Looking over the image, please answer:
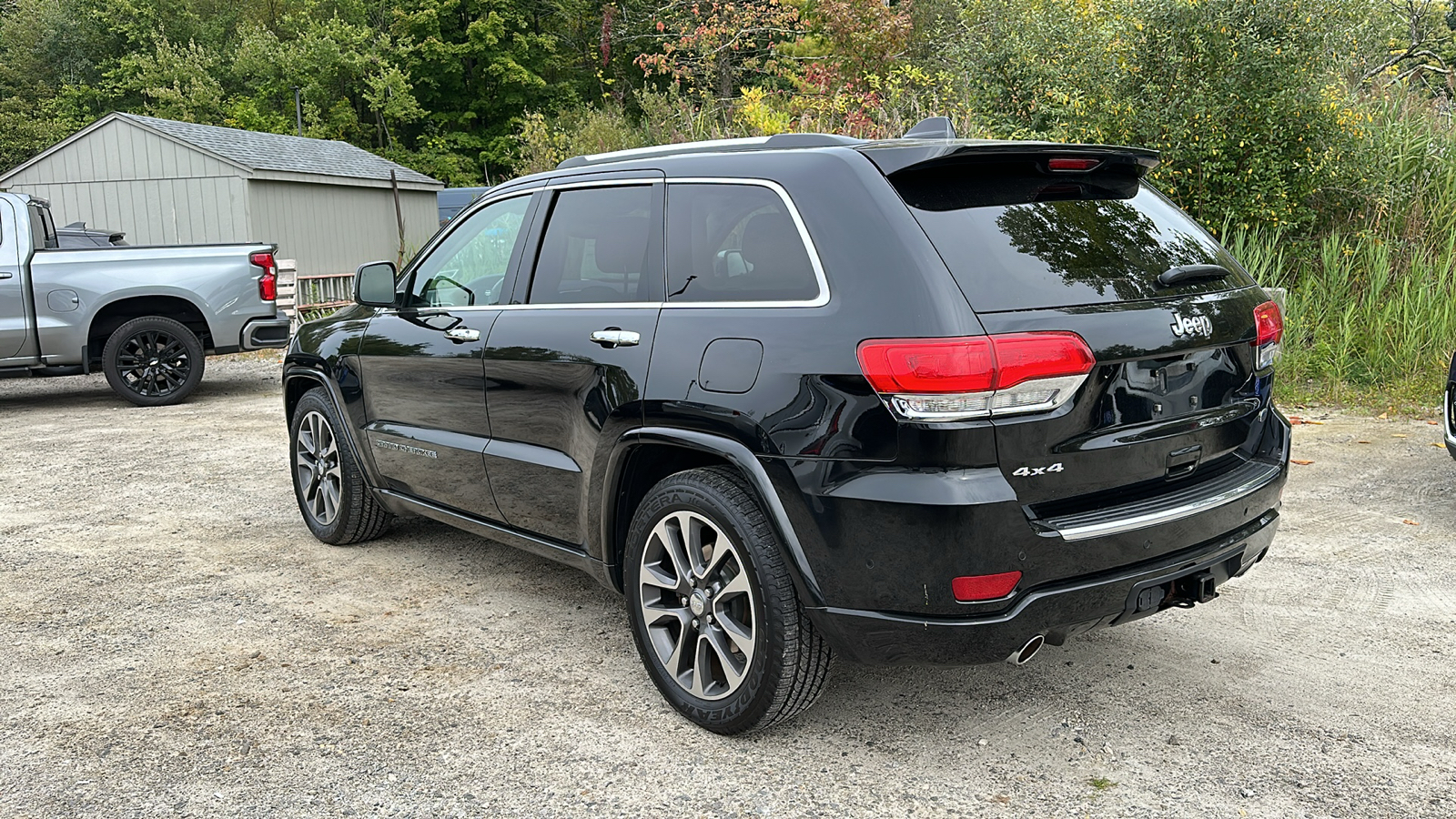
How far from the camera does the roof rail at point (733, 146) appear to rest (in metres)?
3.57

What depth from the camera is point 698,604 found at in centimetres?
351

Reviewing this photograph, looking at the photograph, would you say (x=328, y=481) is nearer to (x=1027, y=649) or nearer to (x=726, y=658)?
(x=726, y=658)

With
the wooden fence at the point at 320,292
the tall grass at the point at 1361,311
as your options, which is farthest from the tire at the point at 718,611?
the wooden fence at the point at 320,292

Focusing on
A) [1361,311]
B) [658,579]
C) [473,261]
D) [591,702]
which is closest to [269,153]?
[1361,311]

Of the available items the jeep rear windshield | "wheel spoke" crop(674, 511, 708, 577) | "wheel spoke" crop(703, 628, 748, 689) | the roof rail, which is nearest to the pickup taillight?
the roof rail

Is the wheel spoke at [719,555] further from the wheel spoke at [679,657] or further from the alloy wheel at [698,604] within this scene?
the wheel spoke at [679,657]

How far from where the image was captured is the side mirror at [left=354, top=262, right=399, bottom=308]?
502cm

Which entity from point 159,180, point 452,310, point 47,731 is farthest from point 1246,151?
point 159,180

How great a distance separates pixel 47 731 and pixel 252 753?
0.74 metres

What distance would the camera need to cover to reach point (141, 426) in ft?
31.7

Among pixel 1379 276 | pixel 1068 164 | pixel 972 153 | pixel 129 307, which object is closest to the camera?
pixel 972 153

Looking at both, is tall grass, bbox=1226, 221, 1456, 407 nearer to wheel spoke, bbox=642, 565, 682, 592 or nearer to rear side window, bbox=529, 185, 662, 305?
rear side window, bbox=529, 185, 662, 305

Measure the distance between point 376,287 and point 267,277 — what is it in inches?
269

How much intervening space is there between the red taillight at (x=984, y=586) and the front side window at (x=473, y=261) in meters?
2.27
